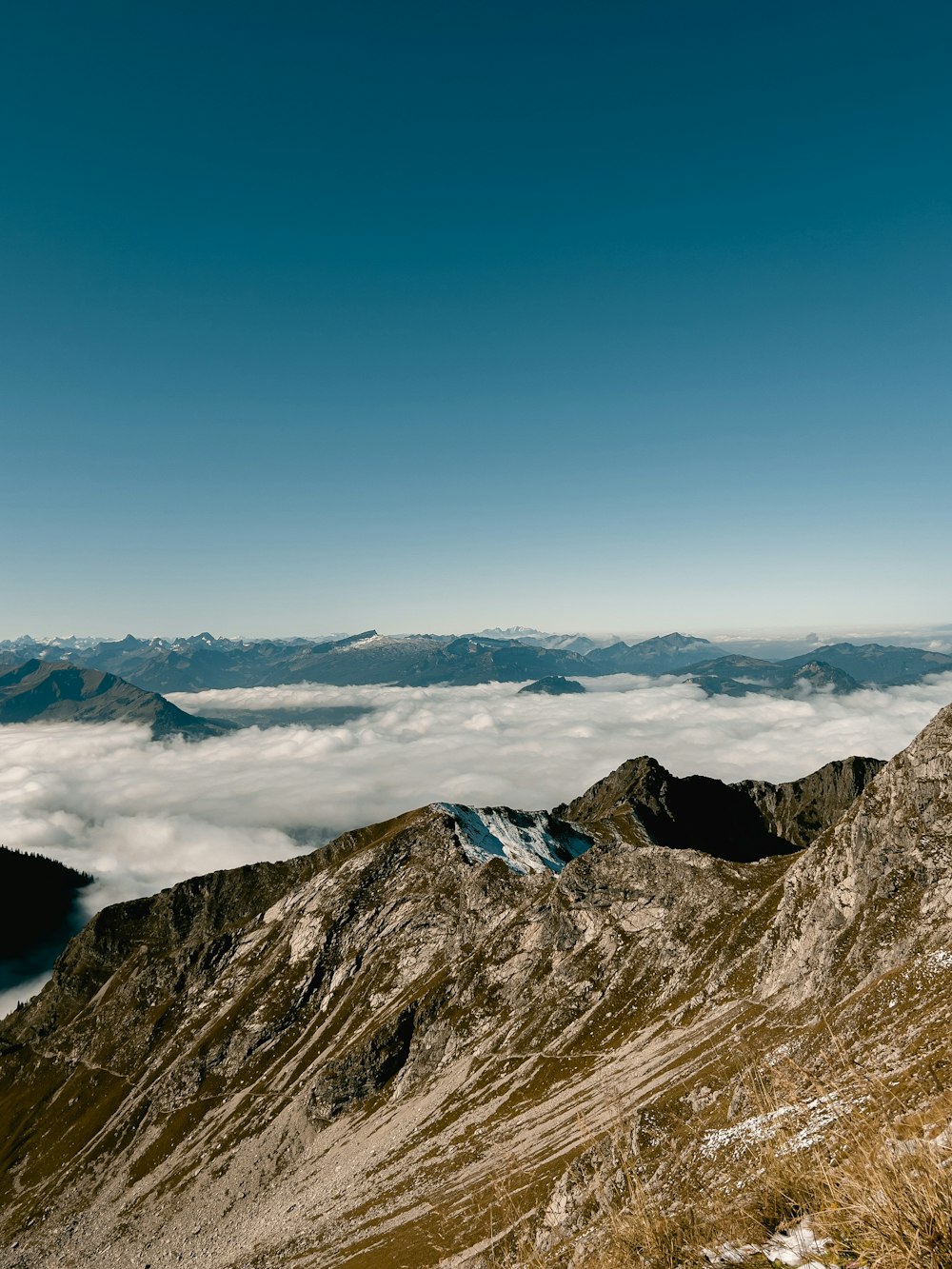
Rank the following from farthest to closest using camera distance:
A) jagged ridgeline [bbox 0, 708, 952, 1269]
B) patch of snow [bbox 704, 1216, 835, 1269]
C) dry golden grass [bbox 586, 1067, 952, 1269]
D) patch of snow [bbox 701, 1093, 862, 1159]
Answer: jagged ridgeline [bbox 0, 708, 952, 1269], patch of snow [bbox 704, 1216, 835, 1269], patch of snow [bbox 701, 1093, 862, 1159], dry golden grass [bbox 586, 1067, 952, 1269]

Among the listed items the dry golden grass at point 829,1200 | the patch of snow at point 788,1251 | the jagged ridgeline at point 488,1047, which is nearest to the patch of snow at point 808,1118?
the dry golden grass at point 829,1200

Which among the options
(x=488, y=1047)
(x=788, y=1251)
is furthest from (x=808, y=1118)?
(x=488, y=1047)

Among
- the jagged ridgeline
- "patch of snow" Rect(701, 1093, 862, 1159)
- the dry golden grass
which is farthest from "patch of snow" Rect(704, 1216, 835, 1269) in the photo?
the jagged ridgeline

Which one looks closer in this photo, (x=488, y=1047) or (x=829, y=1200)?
(x=829, y=1200)

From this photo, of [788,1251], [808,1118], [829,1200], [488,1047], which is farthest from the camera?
[488,1047]

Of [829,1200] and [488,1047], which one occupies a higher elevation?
[829,1200]

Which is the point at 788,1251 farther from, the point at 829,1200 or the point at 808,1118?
the point at 808,1118

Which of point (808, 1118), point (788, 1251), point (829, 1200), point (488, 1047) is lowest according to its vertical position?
point (488, 1047)

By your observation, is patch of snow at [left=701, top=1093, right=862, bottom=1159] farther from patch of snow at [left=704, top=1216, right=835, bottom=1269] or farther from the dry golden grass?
patch of snow at [left=704, top=1216, right=835, bottom=1269]

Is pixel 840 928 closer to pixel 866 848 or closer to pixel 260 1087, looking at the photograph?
pixel 866 848
